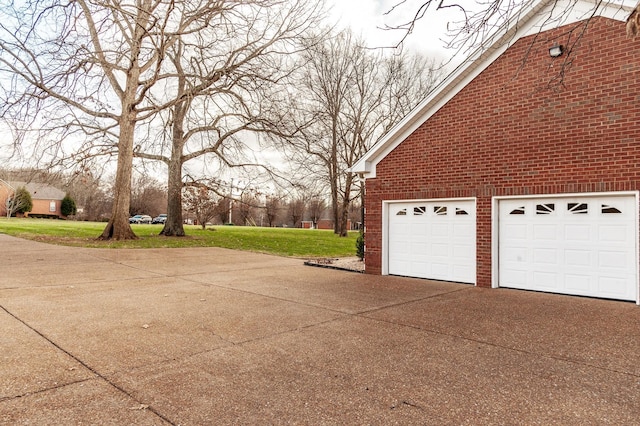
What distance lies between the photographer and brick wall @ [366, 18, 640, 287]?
7426mm

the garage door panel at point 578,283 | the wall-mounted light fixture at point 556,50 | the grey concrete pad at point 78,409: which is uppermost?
the wall-mounted light fixture at point 556,50

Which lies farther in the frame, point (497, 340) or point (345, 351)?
point (497, 340)

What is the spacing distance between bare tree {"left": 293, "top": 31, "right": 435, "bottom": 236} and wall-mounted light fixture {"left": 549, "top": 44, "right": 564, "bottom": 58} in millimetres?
18718

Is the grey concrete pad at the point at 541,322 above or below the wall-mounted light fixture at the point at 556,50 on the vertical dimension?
below

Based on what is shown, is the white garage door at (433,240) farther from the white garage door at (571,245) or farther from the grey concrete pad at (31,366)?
the grey concrete pad at (31,366)

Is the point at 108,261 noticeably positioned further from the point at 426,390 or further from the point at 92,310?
the point at 426,390

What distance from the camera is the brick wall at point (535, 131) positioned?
7.43m

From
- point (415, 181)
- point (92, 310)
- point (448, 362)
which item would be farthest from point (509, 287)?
point (92, 310)

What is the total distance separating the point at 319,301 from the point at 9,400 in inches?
183

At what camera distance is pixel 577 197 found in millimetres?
7898

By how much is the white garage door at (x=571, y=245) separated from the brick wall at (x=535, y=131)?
353 mm

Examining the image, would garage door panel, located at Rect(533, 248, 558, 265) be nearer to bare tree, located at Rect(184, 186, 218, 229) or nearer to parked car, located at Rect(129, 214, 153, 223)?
bare tree, located at Rect(184, 186, 218, 229)

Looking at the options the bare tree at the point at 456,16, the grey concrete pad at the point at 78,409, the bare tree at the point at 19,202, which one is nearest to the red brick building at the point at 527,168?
the bare tree at the point at 456,16

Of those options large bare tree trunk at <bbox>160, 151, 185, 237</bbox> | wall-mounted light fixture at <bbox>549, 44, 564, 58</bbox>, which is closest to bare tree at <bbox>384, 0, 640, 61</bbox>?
wall-mounted light fixture at <bbox>549, 44, 564, 58</bbox>
